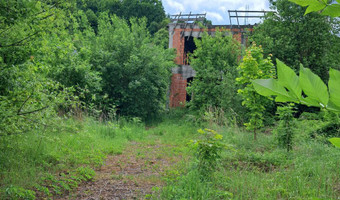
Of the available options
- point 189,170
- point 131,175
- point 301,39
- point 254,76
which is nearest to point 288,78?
point 189,170

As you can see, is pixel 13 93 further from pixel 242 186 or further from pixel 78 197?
pixel 242 186

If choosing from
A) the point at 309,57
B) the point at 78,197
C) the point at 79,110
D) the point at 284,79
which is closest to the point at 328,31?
the point at 309,57

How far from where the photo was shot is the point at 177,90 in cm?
1847

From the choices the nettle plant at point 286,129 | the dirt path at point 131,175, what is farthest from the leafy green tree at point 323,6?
the nettle plant at point 286,129

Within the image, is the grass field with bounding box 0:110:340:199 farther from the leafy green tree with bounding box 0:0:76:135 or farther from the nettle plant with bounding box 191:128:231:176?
the leafy green tree with bounding box 0:0:76:135

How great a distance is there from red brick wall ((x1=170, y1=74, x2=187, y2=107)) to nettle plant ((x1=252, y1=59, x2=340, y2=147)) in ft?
58.4

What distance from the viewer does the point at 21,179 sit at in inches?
197

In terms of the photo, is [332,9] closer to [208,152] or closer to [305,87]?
[305,87]

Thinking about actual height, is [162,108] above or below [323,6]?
below

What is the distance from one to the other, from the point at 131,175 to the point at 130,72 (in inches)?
344

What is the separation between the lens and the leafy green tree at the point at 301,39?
13.8m

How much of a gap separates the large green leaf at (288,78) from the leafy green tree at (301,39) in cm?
1407

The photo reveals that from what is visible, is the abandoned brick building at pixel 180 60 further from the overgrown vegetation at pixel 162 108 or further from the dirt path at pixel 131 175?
the dirt path at pixel 131 175

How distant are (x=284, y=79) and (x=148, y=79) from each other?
14261 millimetres
